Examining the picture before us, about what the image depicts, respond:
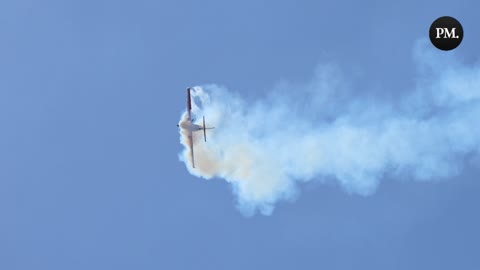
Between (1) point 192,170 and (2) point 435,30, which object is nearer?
(2) point 435,30

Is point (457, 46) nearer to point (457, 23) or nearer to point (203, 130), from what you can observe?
point (457, 23)

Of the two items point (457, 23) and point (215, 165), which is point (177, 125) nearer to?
point (215, 165)

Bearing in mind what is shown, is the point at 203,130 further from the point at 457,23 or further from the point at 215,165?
the point at 457,23

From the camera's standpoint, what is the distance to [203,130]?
11694 cm

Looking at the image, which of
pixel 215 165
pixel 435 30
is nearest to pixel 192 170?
pixel 215 165

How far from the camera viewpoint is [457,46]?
93812 millimetres

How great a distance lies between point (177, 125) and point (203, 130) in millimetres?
3719

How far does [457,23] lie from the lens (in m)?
95.4

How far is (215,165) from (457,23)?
35.2 meters

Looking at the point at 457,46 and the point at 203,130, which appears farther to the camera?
the point at 203,130

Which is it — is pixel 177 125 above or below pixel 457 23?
above

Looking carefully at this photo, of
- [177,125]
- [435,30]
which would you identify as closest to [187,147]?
[177,125]

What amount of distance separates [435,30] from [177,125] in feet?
124

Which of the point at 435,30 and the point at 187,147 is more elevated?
the point at 187,147
